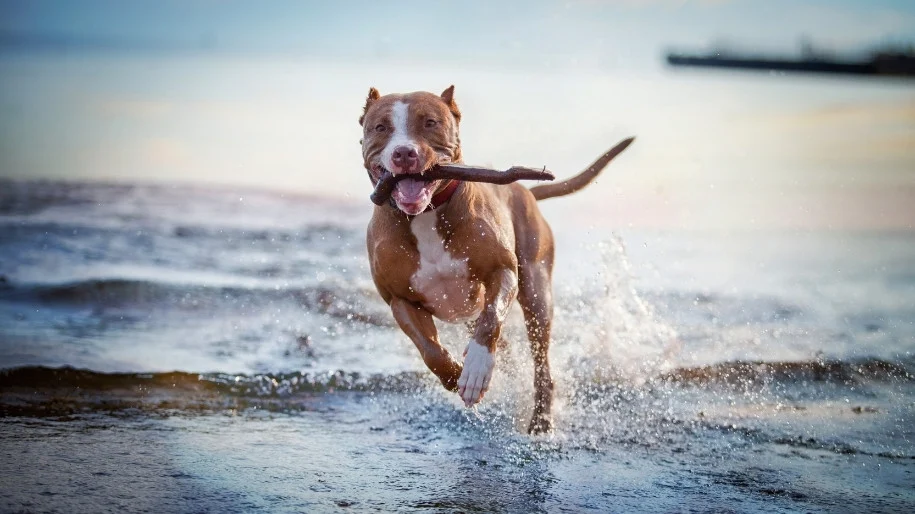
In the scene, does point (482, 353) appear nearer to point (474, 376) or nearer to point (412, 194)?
point (474, 376)

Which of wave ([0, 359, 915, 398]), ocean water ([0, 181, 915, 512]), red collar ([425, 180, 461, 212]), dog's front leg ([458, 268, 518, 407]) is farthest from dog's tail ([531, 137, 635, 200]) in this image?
dog's front leg ([458, 268, 518, 407])

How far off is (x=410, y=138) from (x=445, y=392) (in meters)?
1.92

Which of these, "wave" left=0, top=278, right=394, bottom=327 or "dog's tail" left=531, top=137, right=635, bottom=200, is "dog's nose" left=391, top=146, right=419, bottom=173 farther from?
"wave" left=0, top=278, right=394, bottom=327

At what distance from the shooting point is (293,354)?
6449 millimetres

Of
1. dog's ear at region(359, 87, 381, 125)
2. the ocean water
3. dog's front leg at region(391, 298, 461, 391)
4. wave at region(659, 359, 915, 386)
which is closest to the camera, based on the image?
the ocean water

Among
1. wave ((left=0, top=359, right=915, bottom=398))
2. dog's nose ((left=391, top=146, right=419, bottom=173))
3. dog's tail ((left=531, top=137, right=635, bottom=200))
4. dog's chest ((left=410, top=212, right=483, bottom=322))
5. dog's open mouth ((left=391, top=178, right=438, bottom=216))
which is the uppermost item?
dog's tail ((left=531, top=137, right=635, bottom=200))

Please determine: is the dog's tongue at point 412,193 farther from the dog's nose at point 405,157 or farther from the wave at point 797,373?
the wave at point 797,373

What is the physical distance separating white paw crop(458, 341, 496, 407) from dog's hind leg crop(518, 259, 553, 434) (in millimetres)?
966

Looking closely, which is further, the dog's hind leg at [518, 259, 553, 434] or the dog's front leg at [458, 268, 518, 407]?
the dog's hind leg at [518, 259, 553, 434]

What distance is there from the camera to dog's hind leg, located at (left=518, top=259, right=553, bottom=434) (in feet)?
16.5

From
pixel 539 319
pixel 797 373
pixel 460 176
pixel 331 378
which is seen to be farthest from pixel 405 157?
pixel 797 373

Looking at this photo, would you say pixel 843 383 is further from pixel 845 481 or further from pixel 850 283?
pixel 850 283

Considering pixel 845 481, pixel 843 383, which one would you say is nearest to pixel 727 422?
pixel 845 481

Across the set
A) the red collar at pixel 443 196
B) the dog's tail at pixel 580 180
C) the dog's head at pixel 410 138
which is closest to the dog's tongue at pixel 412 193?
the dog's head at pixel 410 138
